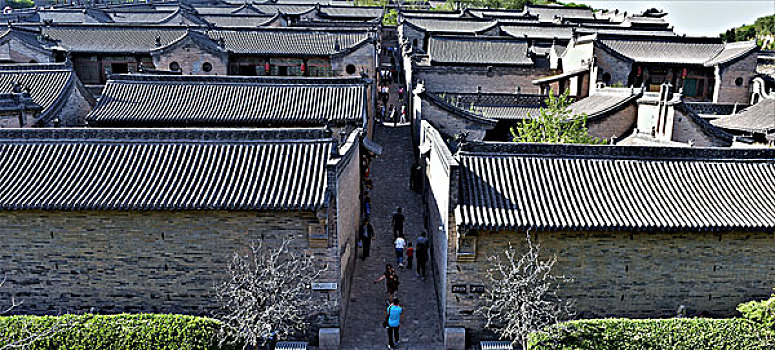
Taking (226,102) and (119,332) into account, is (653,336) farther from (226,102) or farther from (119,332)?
(226,102)

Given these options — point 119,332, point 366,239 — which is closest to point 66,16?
point 366,239

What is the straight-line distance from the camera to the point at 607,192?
16.0m

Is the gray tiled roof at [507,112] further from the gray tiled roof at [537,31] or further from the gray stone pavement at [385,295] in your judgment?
the gray tiled roof at [537,31]

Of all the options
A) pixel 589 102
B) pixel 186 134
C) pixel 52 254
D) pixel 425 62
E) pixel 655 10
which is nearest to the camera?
pixel 52 254

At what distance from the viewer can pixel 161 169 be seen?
16328mm

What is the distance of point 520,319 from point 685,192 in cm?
551

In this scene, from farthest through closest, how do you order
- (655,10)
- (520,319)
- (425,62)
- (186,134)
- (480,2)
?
(480,2)
(655,10)
(425,62)
(186,134)
(520,319)

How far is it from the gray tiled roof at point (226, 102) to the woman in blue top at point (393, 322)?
12802mm

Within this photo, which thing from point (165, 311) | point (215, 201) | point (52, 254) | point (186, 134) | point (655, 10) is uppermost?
point (655, 10)

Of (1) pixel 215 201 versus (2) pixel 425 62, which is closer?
(1) pixel 215 201

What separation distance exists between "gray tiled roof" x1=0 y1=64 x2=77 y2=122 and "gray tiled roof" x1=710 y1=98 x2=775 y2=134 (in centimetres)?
3169

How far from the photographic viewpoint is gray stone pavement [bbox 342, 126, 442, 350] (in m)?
16.8

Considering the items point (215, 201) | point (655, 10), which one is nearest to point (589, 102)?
point (215, 201)

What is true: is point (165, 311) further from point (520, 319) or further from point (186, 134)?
point (520, 319)
